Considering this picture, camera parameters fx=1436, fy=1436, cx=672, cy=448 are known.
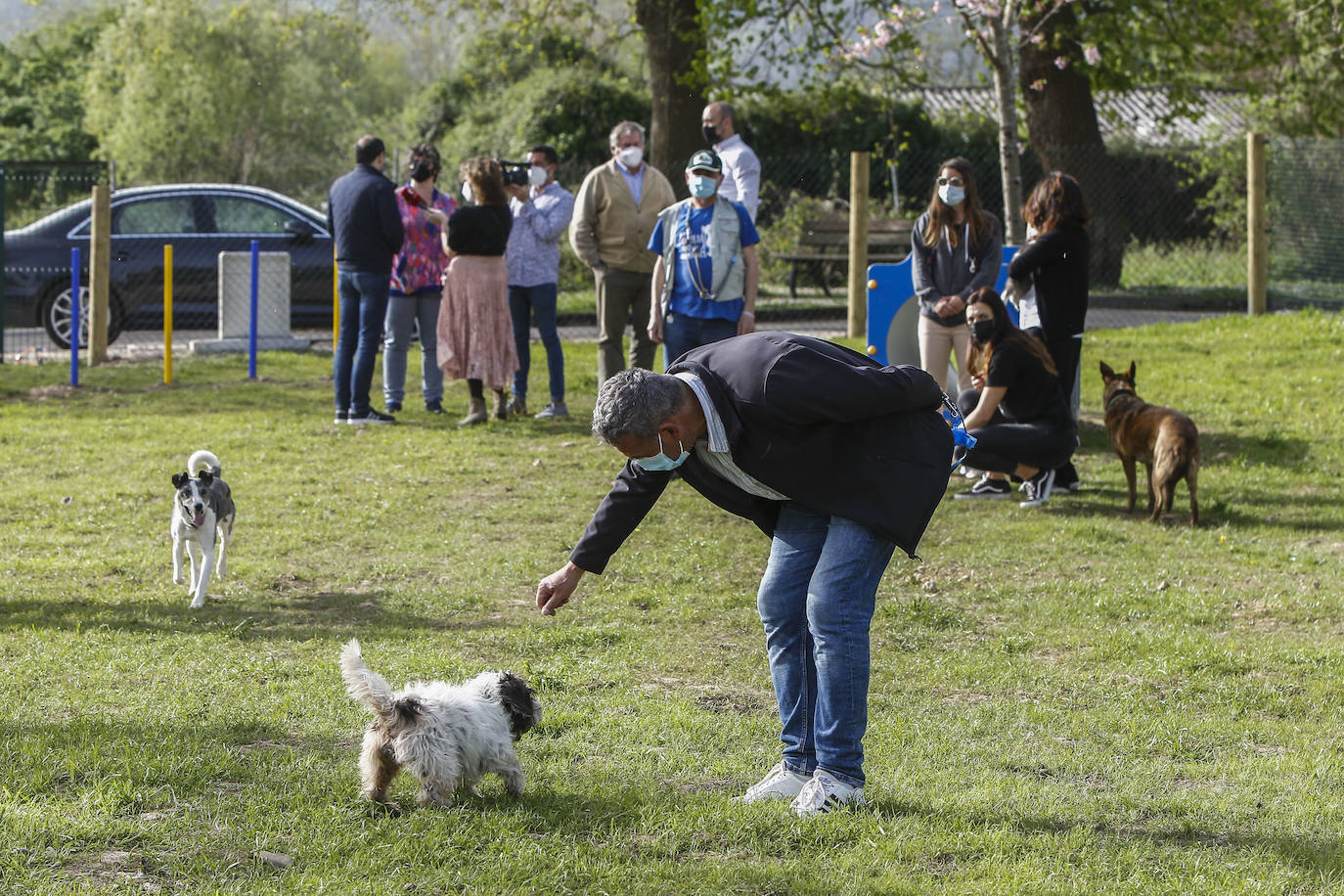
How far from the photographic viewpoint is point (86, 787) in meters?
4.20

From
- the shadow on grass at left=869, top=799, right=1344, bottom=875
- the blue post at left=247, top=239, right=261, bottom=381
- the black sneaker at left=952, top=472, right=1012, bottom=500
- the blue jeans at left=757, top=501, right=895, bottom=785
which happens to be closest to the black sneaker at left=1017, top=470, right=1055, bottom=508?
the black sneaker at left=952, top=472, right=1012, bottom=500

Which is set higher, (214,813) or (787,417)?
(787,417)

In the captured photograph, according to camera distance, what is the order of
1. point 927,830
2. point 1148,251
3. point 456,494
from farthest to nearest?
point 1148,251 → point 456,494 → point 927,830

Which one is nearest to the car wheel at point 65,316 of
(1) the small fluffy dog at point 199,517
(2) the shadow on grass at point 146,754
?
(1) the small fluffy dog at point 199,517

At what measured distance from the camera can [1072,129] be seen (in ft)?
71.5

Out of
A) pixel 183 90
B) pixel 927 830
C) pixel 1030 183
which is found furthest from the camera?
pixel 183 90

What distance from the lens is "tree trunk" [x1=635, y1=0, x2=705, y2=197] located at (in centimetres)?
1911

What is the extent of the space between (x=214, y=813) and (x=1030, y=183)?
2122cm

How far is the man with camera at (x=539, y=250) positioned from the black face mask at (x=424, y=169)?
60 centimetres

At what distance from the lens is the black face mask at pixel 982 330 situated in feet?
26.7

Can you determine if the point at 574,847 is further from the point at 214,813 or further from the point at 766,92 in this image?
the point at 766,92

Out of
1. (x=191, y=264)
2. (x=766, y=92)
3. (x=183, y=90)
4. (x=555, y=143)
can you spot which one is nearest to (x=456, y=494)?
(x=191, y=264)

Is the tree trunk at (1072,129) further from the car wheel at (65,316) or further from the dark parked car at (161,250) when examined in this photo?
the car wheel at (65,316)

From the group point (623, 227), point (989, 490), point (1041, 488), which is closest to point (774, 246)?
point (623, 227)
